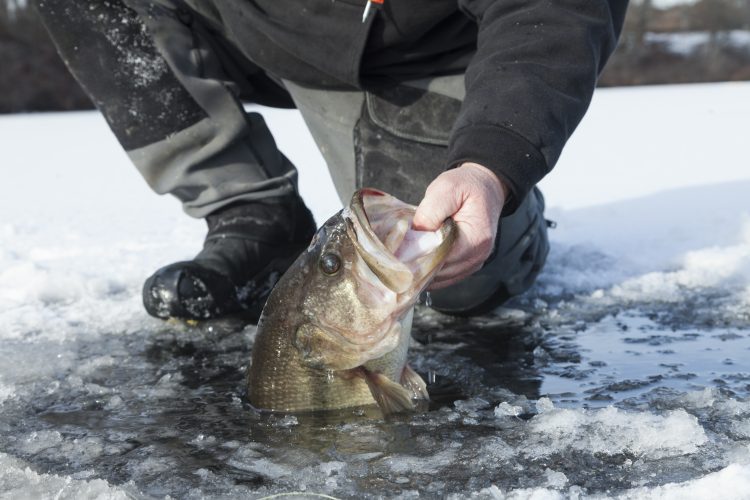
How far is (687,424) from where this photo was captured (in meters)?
1.97

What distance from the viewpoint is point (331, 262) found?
212 cm

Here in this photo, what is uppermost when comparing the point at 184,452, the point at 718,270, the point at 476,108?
the point at 476,108

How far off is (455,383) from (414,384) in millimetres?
210

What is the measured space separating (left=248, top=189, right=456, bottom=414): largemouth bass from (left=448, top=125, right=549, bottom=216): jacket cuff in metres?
0.22

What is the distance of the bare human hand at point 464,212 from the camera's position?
2.04 metres

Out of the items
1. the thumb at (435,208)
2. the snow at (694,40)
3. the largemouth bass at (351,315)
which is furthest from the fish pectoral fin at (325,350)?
the snow at (694,40)

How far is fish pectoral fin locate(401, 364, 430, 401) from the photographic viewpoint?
7.48 feet

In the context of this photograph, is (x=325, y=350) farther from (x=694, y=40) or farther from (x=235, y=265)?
(x=694, y=40)

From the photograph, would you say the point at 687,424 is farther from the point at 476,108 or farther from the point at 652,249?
the point at 652,249

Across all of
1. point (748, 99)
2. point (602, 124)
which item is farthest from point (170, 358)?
point (748, 99)

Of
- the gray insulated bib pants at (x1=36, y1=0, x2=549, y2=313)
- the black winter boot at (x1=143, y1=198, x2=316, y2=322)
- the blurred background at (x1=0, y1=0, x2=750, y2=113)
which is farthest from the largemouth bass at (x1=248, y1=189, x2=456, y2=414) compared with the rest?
the blurred background at (x1=0, y1=0, x2=750, y2=113)

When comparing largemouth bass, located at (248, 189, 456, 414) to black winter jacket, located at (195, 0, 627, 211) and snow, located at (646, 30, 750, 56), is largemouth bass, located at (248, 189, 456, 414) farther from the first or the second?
snow, located at (646, 30, 750, 56)

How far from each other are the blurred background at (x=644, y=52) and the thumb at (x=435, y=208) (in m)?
18.6

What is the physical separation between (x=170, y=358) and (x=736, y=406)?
1.50 m
